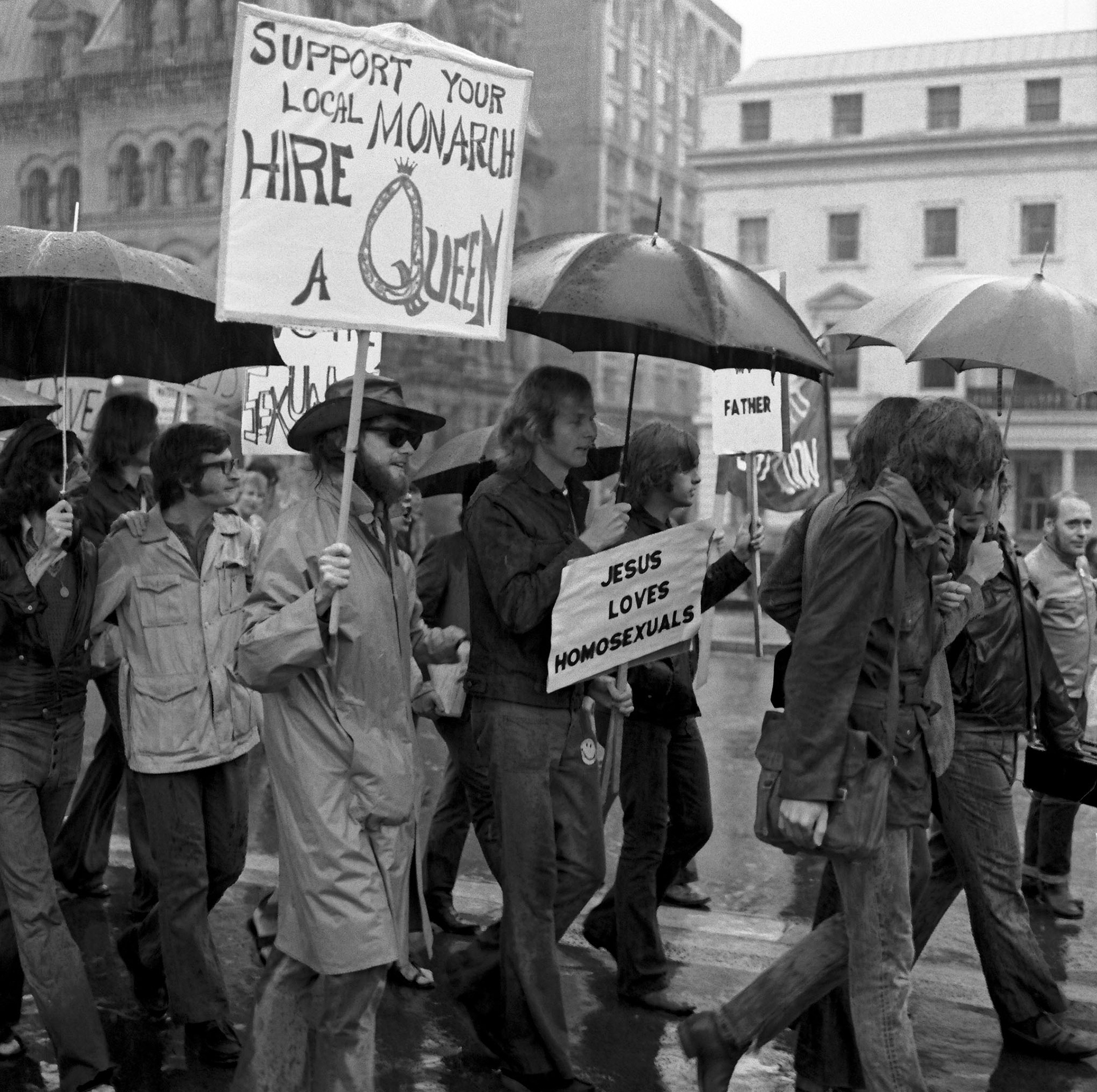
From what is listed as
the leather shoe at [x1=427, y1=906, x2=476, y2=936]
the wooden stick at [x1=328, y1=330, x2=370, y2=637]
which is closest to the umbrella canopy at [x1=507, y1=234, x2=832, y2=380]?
the wooden stick at [x1=328, y1=330, x2=370, y2=637]

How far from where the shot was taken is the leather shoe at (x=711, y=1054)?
391 centimetres

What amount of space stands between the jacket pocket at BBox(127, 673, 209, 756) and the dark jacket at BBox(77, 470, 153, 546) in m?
1.25

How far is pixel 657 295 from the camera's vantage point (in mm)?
4566

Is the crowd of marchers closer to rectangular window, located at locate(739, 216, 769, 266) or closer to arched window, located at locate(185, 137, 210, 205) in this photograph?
arched window, located at locate(185, 137, 210, 205)

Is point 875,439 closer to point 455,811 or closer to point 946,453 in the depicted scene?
point 946,453

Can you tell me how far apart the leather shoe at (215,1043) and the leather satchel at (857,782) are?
5.79 ft

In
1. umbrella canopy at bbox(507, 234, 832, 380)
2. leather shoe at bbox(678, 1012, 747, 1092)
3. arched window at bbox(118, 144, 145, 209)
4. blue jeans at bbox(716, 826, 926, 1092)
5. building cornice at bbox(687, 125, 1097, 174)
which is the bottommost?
leather shoe at bbox(678, 1012, 747, 1092)

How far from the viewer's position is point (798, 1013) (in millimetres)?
3986

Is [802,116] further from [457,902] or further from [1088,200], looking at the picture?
[457,902]

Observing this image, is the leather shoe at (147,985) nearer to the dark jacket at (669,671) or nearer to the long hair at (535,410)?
the dark jacket at (669,671)

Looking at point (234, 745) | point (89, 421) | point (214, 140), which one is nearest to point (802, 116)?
point (214, 140)

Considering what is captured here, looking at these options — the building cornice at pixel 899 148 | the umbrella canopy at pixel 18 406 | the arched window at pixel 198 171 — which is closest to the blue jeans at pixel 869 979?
the umbrella canopy at pixel 18 406

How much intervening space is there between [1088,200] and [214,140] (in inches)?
1054

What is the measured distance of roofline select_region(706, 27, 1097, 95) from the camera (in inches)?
1971
